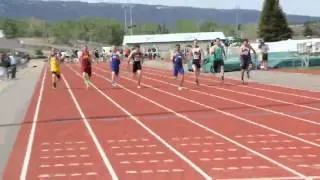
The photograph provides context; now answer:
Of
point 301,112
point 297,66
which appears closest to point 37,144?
point 301,112

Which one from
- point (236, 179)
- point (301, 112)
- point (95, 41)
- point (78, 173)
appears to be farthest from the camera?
point (95, 41)

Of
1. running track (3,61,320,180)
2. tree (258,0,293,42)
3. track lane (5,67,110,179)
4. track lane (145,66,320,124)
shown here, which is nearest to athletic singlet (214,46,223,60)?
track lane (145,66,320,124)

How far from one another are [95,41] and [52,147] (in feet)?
596

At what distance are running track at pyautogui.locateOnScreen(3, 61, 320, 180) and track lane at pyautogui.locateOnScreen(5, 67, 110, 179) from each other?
13mm

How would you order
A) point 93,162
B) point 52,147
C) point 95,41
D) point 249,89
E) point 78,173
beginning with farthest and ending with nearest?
point 95,41 < point 249,89 < point 52,147 < point 93,162 < point 78,173

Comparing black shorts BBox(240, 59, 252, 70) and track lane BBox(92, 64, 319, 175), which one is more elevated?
black shorts BBox(240, 59, 252, 70)

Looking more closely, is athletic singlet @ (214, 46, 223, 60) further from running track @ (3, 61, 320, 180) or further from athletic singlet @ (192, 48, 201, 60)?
running track @ (3, 61, 320, 180)

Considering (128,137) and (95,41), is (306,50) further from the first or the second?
(95,41)

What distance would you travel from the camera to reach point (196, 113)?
16.1 m

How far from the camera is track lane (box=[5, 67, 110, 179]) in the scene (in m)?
9.30

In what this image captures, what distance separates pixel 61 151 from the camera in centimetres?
1121

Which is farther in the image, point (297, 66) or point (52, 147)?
point (297, 66)

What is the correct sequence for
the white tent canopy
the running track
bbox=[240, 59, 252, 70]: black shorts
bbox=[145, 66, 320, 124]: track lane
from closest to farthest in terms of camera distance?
the running track
bbox=[145, 66, 320, 124]: track lane
bbox=[240, 59, 252, 70]: black shorts
the white tent canopy

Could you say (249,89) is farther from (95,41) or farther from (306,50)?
(95,41)
